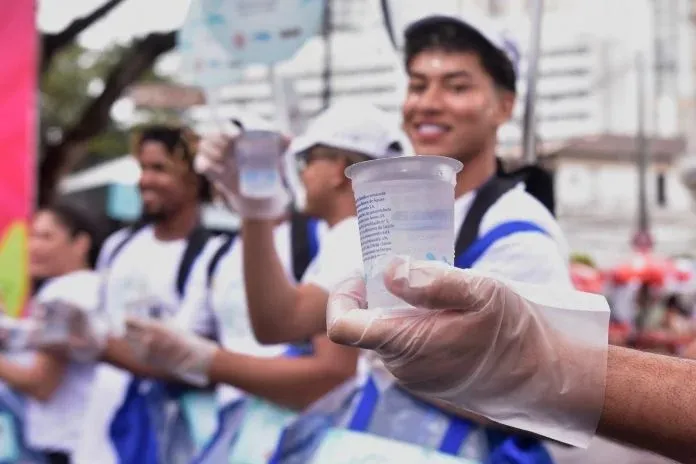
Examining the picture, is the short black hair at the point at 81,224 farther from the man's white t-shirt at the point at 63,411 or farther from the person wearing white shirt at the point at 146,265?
the person wearing white shirt at the point at 146,265

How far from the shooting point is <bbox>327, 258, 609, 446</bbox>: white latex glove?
1.13 m

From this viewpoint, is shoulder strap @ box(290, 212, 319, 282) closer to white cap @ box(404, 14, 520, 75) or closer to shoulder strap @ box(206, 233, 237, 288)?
shoulder strap @ box(206, 233, 237, 288)

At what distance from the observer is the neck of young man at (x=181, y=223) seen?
3.76m

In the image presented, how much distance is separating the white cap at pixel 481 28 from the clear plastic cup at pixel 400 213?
110 centimetres

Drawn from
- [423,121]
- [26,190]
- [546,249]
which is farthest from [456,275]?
[26,190]

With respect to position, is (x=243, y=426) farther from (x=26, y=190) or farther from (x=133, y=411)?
(x=26, y=190)

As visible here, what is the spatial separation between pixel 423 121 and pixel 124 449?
188 cm

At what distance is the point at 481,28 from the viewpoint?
2.27 meters

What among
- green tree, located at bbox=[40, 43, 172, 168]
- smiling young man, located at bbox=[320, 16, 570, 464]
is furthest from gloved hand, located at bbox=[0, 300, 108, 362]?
green tree, located at bbox=[40, 43, 172, 168]

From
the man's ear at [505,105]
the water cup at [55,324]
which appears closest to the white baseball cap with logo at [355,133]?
the man's ear at [505,105]

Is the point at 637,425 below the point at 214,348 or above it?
above

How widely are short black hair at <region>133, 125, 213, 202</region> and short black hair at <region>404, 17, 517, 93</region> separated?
5.06 ft

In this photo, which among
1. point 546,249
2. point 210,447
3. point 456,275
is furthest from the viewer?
point 210,447

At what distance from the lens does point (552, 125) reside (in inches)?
1750
